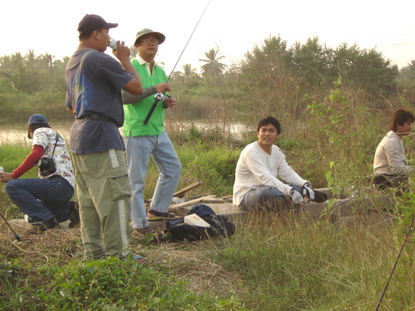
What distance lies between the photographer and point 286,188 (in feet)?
18.4

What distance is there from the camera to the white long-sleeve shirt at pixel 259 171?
5703mm

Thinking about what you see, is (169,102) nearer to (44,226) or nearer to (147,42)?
(147,42)

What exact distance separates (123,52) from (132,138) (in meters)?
1.03

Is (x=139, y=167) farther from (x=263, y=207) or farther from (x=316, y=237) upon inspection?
(x=316, y=237)

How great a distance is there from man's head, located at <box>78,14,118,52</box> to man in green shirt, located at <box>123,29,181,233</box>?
33.5 inches

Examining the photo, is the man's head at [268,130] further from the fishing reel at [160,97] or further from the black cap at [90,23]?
the black cap at [90,23]

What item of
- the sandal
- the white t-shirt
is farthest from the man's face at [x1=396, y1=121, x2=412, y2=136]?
the white t-shirt

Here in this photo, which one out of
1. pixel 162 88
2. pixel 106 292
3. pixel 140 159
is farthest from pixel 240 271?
pixel 162 88

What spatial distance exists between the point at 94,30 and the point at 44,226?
2110mm

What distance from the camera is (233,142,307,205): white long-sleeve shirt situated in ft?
18.7

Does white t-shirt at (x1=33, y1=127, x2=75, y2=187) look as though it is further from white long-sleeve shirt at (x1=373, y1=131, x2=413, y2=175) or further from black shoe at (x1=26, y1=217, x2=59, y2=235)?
white long-sleeve shirt at (x1=373, y1=131, x2=413, y2=175)

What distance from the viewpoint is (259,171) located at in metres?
5.74

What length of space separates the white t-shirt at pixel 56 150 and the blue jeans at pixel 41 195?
2.6 inches

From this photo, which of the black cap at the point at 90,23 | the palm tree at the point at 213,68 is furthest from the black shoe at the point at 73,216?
the palm tree at the point at 213,68
